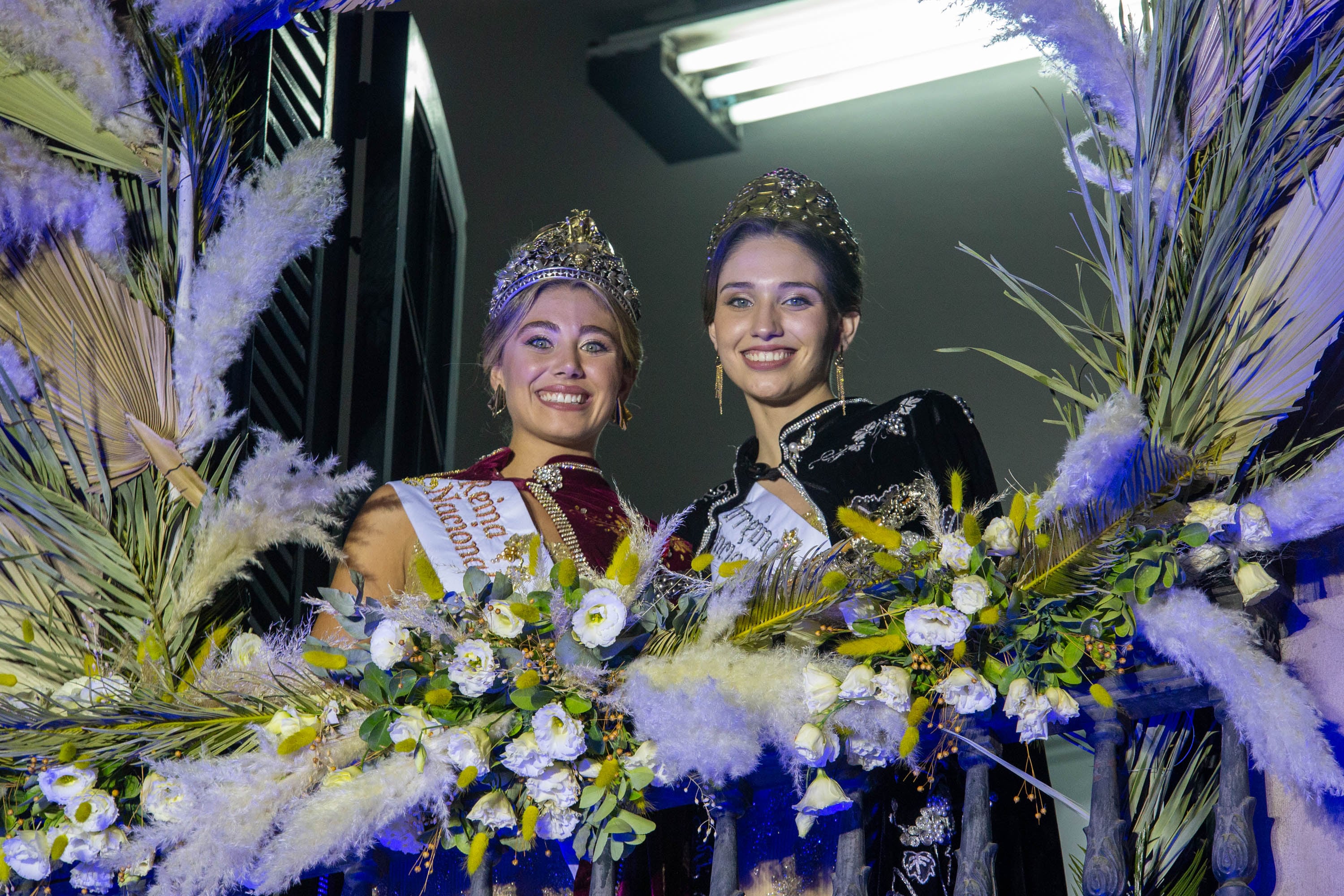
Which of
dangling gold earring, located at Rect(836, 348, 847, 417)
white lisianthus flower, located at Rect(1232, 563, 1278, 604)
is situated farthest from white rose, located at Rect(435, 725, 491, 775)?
dangling gold earring, located at Rect(836, 348, 847, 417)

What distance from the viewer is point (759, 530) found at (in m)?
2.13

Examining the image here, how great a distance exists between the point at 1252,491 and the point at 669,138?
212cm

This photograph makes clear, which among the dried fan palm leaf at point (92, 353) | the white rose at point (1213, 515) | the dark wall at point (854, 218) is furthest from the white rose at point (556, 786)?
the dark wall at point (854, 218)

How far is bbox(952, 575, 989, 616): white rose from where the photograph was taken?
1.47 meters

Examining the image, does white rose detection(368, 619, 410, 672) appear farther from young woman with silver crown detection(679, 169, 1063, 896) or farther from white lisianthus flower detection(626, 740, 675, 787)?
young woman with silver crown detection(679, 169, 1063, 896)

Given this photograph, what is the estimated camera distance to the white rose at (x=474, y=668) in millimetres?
1535

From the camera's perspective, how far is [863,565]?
1571 mm

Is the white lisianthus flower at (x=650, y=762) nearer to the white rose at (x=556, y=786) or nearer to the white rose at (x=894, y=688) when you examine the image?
the white rose at (x=556, y=786)

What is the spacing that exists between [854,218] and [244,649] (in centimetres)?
184

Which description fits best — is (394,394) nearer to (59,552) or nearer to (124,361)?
(124,361)

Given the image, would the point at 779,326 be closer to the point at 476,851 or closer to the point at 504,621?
the point at 504,621

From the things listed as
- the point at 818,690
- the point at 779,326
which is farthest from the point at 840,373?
the point at 818,690

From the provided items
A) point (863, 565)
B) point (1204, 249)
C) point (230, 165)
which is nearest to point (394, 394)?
point (230, 165)

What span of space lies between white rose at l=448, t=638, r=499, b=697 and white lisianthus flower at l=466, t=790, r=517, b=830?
0.38 feet
